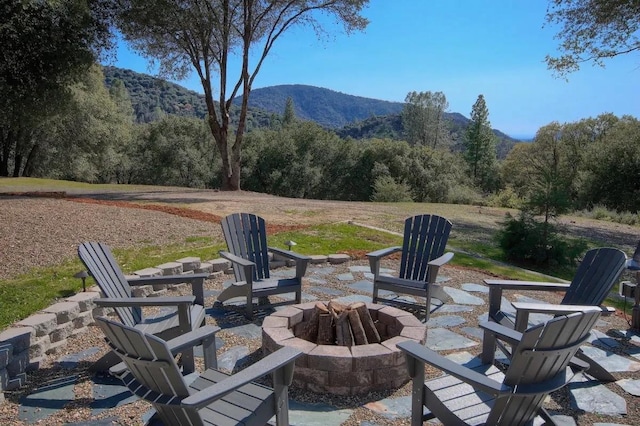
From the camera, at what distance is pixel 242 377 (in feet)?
6.41

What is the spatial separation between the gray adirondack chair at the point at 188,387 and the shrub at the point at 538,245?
252 inches

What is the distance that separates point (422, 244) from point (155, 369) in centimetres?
353

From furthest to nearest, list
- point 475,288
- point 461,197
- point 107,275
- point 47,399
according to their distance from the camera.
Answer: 1. point 461,197
2. point 475,288
3. point 107,275
4. point 47,399

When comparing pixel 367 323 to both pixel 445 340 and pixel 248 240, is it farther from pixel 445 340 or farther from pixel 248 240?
pixel 248 240

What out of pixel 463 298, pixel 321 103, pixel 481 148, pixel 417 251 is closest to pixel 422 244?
pixel 417 251

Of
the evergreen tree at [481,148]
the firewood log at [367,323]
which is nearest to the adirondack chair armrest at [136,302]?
the firewood log at [367,323]

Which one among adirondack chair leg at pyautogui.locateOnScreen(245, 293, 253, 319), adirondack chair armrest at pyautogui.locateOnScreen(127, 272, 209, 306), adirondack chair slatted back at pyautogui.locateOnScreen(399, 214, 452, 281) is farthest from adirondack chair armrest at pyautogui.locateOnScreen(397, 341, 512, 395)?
adirondack chair slatted back at pyautogui.locateOnScreen(399, 214, 452, 281)

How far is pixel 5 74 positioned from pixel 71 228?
21.8ft

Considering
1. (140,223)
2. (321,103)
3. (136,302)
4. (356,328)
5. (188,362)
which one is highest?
(321,103)

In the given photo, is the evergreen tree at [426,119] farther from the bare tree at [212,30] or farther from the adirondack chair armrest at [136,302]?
the adirondack chair armrest at [136,302]

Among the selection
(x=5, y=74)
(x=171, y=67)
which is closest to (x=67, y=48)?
(x=5, y=74)

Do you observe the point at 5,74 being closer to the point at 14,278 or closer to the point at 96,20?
the point at 96,20

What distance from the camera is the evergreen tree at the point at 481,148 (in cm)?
4488

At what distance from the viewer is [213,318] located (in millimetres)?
4270
